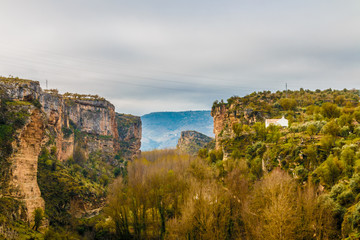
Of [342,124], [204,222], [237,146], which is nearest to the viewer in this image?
[204,222]

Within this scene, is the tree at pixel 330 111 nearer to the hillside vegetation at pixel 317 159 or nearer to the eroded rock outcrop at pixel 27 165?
the hillside vegetation at pixel 317 159

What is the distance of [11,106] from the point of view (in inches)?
1667

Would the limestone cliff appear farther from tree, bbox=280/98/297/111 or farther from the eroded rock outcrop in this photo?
the eroded rock outcrop

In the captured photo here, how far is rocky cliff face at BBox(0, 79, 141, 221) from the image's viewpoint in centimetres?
4172

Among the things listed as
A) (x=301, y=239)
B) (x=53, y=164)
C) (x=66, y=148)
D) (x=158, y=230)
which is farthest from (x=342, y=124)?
(x=66, y=148)

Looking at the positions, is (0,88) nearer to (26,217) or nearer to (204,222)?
(26,217)

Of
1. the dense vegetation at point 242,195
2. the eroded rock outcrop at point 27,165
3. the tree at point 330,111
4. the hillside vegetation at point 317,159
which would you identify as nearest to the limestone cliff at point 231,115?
the hillside vegetation at point 317,159

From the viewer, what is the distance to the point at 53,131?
292 feet

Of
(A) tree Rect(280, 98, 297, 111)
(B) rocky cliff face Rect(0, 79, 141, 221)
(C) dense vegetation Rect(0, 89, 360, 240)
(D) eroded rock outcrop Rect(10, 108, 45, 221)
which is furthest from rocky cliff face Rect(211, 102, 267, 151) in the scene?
(B) rocky cliff face Rect(0, 79, 141, 221)

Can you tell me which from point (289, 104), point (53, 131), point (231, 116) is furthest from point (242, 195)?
point (53, 131)

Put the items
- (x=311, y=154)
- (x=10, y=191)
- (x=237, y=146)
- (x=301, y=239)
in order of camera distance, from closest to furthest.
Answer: (x=301, y=239)
(x=311, y=154)
(x=10, y=191)
(x=237, y=146)

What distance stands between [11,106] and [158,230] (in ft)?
105

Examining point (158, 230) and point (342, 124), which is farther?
point (342, 124)

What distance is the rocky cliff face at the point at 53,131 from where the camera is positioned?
41.7 metres
